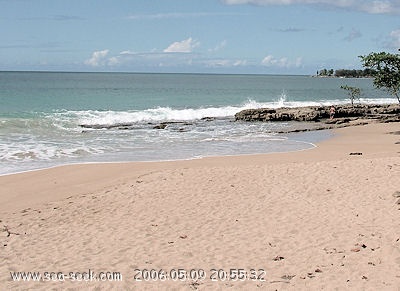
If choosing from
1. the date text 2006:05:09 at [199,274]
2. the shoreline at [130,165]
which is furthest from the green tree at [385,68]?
the date text 2006:05:09 at [199,274]

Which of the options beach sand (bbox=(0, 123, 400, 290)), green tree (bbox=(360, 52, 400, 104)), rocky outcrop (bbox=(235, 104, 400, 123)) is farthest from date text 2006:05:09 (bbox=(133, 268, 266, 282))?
rocky outcrop (bbox=(235, 104, 400, 123))

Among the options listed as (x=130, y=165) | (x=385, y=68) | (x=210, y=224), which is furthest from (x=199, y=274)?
(x=385, y=68)

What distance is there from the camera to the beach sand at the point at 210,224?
6738 millimetres

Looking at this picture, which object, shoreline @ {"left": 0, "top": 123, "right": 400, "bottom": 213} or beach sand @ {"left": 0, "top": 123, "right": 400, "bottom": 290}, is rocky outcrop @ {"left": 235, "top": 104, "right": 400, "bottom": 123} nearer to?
shoreline @ {"left": 0, "top": 123, "right": 400, "bottom": 213}

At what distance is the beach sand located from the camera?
265 inches

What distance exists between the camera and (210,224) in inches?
364

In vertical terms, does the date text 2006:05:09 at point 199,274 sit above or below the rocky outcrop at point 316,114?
below

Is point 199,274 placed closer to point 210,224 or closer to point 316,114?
point 210,224

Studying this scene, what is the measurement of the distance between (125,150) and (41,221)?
9.89 metres

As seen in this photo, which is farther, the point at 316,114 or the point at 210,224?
the point at 316,114

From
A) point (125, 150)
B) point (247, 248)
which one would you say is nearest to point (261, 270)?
point (247, 248)

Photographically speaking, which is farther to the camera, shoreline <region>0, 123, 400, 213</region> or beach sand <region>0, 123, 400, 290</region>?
shoreline <region>0, 123, 400, 213</region>

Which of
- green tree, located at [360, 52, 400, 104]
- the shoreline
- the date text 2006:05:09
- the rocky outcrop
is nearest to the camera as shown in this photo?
the date text 2006:05:09

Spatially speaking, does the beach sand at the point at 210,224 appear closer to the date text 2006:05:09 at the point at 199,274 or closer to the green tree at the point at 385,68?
the date text 2006:05:09 at the point at 199,274
